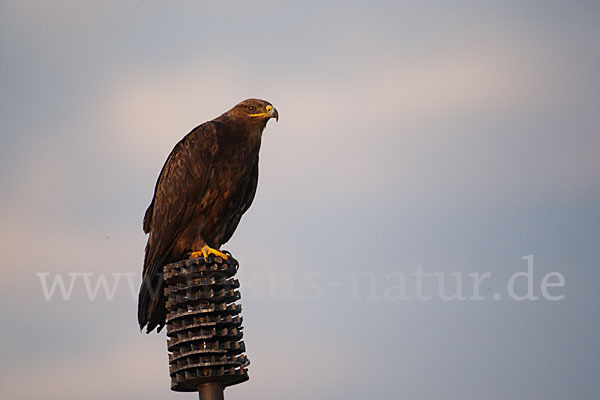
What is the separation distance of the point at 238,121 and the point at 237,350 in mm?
4807

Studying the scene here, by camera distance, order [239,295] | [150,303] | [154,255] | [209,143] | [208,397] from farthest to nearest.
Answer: [209,143] < [154,255] < [150,303] < [239,295] < [208,397]

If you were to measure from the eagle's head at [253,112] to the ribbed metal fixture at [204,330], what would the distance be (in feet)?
13.7

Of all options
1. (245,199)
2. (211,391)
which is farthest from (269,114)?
(211,391)

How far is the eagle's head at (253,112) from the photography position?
40.2 ft

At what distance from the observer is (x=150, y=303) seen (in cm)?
1029

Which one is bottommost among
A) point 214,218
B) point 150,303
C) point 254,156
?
point 150,303

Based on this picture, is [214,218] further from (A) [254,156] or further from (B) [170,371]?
(B) [170,371]

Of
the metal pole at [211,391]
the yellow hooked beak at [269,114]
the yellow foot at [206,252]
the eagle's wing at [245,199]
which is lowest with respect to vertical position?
the metal pole at [211,391]

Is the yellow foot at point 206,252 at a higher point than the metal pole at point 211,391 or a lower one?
higher

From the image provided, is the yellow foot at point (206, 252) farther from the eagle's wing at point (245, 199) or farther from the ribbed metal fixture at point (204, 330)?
the ribbed metal fixture at point (204, 330)

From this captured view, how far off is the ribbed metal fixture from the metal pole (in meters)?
0.01

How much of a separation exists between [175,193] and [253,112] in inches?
66.6

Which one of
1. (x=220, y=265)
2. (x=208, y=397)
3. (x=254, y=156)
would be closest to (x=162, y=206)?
(x=254, y=156)

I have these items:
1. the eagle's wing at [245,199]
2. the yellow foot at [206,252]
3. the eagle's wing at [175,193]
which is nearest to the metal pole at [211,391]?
the eagle's wing at [175,193]
